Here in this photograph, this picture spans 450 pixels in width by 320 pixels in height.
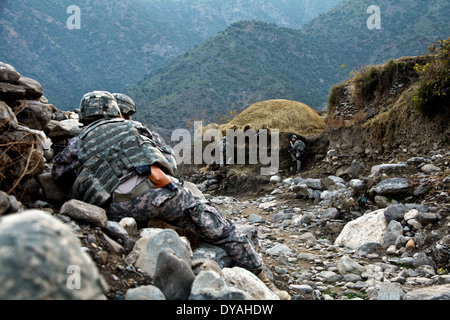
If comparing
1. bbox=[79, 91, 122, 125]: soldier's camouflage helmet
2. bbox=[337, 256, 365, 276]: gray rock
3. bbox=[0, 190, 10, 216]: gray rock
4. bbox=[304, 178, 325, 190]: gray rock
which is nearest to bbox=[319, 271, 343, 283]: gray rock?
bbox=[337, 256, 365, 276]: gray rock

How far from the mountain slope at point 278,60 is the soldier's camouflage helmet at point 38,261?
134 feet

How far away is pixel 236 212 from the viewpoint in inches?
349

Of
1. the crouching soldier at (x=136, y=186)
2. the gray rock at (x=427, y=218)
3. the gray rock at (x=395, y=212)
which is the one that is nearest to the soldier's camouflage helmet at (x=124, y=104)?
the crouching soldier at (x=136, y=186)

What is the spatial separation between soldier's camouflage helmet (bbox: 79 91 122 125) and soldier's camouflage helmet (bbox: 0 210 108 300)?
7.43 ft

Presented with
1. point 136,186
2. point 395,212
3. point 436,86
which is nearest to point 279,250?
point 395,212

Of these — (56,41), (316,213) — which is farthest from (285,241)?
(56,41)

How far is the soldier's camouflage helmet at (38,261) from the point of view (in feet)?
4.17

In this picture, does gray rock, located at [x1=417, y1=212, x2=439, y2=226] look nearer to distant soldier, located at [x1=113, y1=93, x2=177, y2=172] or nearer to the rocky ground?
the rocky ground

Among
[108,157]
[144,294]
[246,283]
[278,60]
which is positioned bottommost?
[246,283]

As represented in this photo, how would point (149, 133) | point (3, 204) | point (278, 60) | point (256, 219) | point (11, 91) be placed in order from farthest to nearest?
point (278, 60), point (256, 219), point (11, 91), point (149, 133), point (3, 204)

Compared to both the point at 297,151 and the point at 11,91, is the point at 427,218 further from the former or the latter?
the point at 297,151

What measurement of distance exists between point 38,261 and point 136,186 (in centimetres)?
184

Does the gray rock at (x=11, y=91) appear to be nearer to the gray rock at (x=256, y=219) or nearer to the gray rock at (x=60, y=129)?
the gray rock at (x=60, y=129)

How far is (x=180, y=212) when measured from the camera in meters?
3.17
